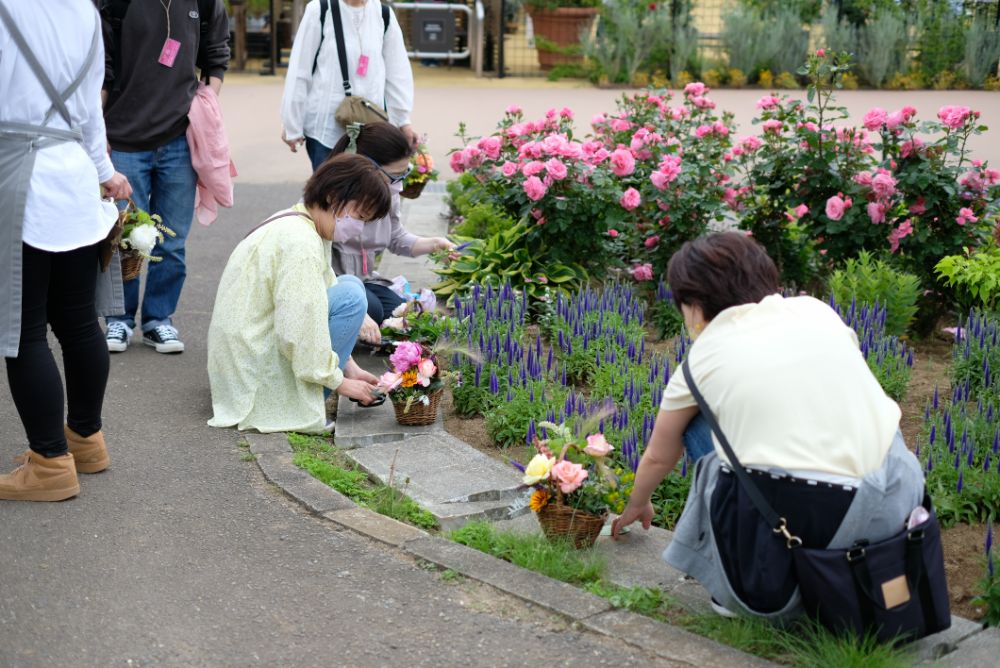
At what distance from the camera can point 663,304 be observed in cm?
644

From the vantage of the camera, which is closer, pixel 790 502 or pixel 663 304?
pixel 790 502

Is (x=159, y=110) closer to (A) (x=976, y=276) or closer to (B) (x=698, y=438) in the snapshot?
(B) (x=698, y=438)

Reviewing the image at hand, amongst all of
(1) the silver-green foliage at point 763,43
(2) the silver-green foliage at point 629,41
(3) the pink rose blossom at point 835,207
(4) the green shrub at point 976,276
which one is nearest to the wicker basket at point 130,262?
(3) the pink rose blossom at point 835,207

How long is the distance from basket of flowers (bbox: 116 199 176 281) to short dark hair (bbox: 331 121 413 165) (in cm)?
102

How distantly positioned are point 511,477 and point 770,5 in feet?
50.6

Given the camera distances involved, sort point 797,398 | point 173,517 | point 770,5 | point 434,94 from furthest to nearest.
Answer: point 770,5, point 434,94, point 173,517, point 797,398

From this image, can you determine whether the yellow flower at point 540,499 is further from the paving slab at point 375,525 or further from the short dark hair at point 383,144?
the short dark hair at point 383,144

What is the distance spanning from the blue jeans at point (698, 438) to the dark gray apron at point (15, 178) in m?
2.10

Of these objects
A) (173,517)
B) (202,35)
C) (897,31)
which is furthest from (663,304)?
(897,31)

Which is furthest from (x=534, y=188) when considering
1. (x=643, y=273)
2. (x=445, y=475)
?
(x=445, y=475)

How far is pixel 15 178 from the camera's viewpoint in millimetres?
3990

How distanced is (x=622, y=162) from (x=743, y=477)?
11.5 ft

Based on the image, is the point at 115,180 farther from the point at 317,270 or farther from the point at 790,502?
the point at 790,502

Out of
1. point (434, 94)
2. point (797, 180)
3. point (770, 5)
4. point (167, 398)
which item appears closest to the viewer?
point (167, 398)
